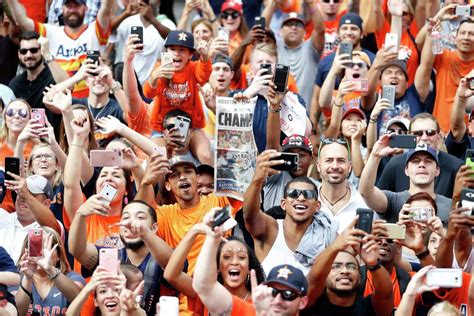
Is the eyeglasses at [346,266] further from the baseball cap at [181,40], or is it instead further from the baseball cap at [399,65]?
the baseball cap at [399,65]

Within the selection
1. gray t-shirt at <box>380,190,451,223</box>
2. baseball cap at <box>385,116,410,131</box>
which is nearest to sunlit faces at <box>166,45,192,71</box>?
baseball cap at <box>385,116,410,131</box>

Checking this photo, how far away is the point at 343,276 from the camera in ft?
32.4

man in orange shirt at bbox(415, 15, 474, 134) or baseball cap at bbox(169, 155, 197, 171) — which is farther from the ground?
man in orange shirt at bbox(415, 15, 474, 134)

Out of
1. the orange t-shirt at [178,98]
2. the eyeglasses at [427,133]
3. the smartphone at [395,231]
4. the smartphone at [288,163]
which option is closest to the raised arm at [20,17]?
the orange t-shirt at [178,98]

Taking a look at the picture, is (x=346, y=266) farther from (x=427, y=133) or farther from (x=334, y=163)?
(x=427, y=133)

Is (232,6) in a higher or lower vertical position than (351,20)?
higher

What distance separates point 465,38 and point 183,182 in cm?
395

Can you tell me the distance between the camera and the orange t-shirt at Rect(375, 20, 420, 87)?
14.3 metres

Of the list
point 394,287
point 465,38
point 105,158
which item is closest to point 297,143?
point 105,158

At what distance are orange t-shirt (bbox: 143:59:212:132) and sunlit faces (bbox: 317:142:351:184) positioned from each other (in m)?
1.89

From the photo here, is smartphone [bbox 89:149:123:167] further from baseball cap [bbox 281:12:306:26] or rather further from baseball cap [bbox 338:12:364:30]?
baseball cap [bbox 281:12:306:26]

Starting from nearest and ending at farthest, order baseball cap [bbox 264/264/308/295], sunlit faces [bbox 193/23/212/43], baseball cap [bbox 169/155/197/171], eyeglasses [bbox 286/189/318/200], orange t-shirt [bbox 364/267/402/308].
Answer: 1. baseball cap [bbox 264/264/308/295]
2. orange t-shirt [bbox 364/267/402/308]
3. eyeglasses [bbox 286/189/318/200]
4. baseball cap [bbox 169/155/197/171]
5. sunlit faces [bbox 193/23/212/43]

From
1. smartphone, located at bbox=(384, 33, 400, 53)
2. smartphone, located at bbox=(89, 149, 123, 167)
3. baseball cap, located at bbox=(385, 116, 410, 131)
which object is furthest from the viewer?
smartphone, located at bbox=(384, 33, 400, 53)

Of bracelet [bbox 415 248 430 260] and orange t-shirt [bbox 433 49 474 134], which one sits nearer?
bracelet [bbox 415 248 430 260]
